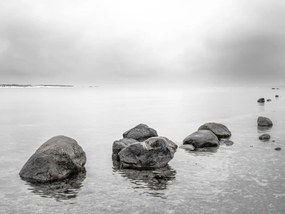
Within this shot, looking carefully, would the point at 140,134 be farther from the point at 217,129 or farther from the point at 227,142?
the point at 217,129

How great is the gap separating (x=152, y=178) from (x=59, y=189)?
15.2 ft

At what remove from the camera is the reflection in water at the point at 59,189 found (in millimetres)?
14000

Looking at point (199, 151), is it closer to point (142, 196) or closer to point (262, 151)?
point (262, 151)

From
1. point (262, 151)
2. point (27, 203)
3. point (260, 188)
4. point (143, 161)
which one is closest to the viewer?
point (27, 203)

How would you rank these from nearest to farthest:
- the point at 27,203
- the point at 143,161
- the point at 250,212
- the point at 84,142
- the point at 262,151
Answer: the point at 250,212 < the point at 27,203 < the point at 143,161 < the point at 262,151 < the point at 84,142

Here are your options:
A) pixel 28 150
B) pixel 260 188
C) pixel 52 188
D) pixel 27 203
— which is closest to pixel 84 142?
pixel 28 150

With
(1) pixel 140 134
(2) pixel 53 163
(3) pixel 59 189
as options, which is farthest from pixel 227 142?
(3) pixel 59 189

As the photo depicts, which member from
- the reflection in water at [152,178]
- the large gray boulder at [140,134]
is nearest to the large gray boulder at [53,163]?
the reflection in water at [152,178]

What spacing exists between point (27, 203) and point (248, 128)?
2714 cm

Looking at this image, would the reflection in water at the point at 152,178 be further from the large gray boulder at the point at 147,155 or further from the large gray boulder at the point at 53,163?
the large gray boulder at the point at 53,163

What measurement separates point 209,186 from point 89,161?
8.34 metres

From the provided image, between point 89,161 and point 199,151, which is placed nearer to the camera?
point 89,161

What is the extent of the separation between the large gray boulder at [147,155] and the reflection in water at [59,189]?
10.8 feet

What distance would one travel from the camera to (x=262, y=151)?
2259cm
